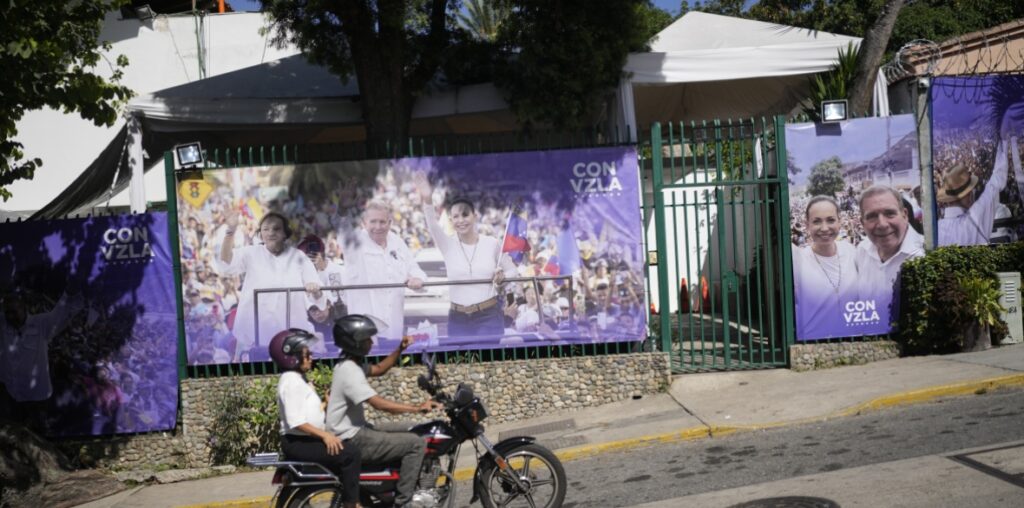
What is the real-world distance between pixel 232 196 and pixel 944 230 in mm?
8479

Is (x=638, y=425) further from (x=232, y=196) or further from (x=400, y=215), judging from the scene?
(x=232, y=196)

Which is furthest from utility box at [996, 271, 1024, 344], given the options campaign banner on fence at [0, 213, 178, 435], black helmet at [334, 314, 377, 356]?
campaign banner on fence at [0, 213, 178, 435]

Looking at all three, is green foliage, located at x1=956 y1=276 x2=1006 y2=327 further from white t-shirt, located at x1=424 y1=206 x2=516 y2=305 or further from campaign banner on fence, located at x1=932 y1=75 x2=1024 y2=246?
white t-shirt, located at x1=424 y1=206 x2=516 y2=305

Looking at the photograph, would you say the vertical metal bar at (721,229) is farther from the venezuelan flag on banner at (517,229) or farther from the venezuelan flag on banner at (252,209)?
the venezuelan flag on banner at (252,209)

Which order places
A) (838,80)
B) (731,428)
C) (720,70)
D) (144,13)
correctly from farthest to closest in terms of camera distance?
(144,13)
(720,70)
(838,80)
(731,428)

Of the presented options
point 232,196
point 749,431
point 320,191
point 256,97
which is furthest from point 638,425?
point 256,97

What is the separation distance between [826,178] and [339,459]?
23.7ft

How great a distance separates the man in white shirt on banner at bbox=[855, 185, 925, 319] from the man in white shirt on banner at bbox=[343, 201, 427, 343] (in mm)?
5218

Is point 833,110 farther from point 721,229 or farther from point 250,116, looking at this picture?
point 250,116

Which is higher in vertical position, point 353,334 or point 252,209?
point 252,209

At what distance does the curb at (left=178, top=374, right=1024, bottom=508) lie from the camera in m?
9.14

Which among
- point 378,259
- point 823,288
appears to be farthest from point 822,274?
point 378,259

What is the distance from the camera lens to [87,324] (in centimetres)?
1088

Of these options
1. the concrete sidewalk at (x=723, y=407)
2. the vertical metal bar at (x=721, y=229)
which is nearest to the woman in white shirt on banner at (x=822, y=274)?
the concrete sidewalk at (x=723, y=407)
